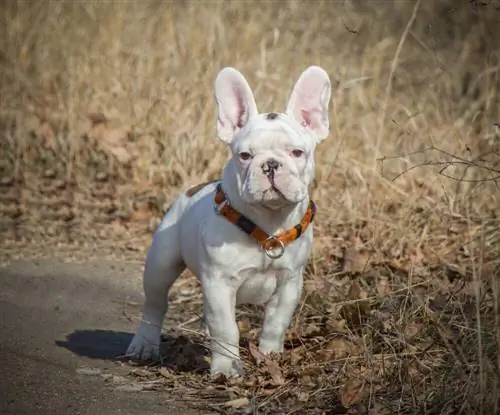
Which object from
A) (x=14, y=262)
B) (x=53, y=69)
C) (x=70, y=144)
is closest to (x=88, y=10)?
(x=53, y=69)

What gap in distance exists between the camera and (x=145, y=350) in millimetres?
5031

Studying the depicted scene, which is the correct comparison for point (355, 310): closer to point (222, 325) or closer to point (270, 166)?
point (222, 325)

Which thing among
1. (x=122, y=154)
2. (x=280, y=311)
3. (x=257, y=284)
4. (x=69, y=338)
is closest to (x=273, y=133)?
(x=257, y=284)

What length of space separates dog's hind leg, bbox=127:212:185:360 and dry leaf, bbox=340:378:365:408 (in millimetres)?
1274

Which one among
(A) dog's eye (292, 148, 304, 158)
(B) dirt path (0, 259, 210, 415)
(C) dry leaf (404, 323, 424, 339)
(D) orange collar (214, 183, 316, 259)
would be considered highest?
(A) dog's eye (292, 148, 304, 158)

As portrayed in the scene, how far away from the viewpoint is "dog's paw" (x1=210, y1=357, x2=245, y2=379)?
4406mm

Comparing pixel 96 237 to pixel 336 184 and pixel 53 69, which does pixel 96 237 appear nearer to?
pixel 336 184

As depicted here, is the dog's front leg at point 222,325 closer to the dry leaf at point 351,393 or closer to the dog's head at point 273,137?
the dog's head at point 273,137

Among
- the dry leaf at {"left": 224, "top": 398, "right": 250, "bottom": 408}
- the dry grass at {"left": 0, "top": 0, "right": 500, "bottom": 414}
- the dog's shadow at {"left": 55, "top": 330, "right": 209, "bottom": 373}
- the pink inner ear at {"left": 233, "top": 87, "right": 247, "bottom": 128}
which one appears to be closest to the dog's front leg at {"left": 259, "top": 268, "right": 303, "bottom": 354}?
the dry grass at {"left": 0, "top": 0, "right": 500, "bottom": 414}

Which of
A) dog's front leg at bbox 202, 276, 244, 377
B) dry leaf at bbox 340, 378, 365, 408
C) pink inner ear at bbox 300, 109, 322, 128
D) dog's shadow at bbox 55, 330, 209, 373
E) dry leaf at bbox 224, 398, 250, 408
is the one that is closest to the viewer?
dry leaf at bbox 340, 378, 365, 408

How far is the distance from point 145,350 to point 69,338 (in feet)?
1.96

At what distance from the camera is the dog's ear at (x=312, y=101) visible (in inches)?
180

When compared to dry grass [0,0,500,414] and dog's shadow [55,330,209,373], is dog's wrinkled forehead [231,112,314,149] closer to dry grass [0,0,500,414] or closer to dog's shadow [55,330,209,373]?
dry grass [0,0,500,414]

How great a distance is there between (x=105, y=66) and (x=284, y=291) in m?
5.70
